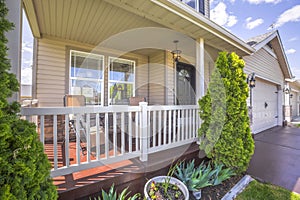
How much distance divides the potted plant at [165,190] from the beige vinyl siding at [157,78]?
9.75 feet

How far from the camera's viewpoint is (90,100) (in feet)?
14.1

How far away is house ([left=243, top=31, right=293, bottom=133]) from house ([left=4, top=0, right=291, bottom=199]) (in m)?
→ 0.15

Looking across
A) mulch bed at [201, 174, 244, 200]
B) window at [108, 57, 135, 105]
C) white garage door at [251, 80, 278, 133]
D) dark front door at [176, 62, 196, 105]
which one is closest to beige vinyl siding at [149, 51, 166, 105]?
dark front door at [176, 62, 196, 105]

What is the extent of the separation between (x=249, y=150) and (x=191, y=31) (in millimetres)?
2563

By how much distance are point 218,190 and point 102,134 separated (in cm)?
218

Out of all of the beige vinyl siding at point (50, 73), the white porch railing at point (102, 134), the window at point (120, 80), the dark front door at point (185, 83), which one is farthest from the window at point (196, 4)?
the beige vinyl siding at point (50, 73)

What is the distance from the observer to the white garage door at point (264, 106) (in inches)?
231

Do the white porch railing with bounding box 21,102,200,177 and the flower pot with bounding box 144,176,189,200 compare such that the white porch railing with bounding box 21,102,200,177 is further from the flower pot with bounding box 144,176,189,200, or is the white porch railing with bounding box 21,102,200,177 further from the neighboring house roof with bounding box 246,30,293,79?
the neighboring house roof with bounding box 246,30,293,79

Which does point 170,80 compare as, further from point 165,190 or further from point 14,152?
point 14,152

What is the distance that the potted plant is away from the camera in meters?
1.82

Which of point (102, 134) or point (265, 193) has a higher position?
point (102, 134)

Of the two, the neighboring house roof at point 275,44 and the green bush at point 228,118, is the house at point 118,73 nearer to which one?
the neighboring house roof at point 275,44

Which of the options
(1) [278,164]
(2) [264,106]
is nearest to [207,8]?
(2) [264,106]

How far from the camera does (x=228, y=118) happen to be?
2.64 meters
